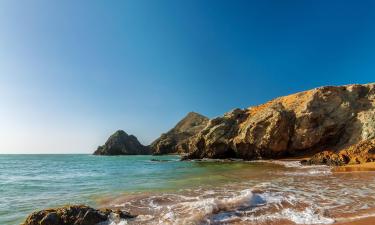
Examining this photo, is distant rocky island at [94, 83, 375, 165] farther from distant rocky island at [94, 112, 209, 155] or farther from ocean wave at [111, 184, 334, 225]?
distant rocky island at [94, 112, 209, 155]

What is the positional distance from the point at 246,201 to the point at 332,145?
3328cm

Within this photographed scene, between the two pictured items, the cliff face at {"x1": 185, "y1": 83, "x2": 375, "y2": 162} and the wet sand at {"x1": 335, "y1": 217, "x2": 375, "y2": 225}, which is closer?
the wet sand at {"x1": 335, "y1": 217, "x2": 375, "y2": 225}

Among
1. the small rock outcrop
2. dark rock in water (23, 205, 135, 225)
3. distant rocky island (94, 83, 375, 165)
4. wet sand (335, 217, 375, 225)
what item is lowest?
wet sand (335, 217, 375, 225)

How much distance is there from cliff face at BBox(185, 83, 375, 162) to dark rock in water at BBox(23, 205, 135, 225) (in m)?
32.8

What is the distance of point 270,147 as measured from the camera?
42.6 meters

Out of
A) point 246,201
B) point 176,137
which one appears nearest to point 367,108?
point 246,201

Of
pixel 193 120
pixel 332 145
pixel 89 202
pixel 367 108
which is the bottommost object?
pixel 89 202

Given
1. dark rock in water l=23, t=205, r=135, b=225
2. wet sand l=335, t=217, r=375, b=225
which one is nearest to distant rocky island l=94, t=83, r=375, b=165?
wet sand l=335, t=217, r=375, b=225

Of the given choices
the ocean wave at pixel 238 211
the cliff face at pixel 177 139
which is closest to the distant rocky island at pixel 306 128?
the ocean wave at pixel 238 211

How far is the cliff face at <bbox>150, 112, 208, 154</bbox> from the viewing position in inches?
4222

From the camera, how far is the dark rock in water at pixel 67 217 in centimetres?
743

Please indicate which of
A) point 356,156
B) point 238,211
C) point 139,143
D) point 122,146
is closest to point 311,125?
point 356,156

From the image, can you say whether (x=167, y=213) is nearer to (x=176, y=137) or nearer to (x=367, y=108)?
(x=367, y=108)

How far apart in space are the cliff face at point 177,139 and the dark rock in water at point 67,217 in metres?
92.8
